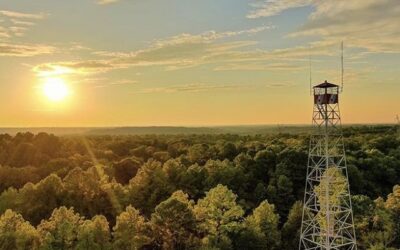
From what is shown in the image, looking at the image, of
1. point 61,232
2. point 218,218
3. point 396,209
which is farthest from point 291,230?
point 61,232

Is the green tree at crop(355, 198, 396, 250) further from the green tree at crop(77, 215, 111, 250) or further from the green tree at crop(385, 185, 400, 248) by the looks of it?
the green tree at crop(77, 215, 111, 250)

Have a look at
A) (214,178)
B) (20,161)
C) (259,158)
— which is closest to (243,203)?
(214,178)

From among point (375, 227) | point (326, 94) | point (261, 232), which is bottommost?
point (375, 227)

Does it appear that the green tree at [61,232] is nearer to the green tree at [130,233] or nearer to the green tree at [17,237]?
the green tree at [17,237]

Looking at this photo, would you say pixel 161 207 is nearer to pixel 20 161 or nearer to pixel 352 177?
pixel 352 177

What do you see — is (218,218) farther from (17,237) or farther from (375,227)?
(17,237)

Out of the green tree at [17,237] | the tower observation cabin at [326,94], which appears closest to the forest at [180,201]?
the green tree at [17,237]
